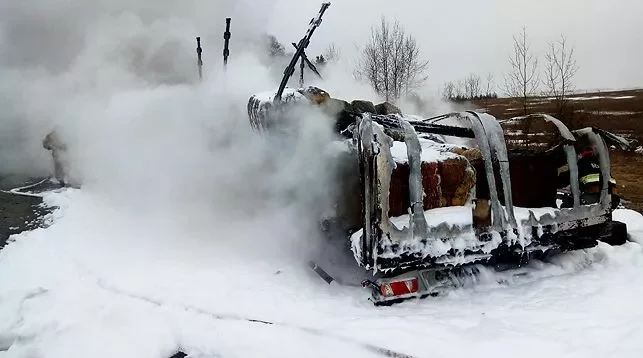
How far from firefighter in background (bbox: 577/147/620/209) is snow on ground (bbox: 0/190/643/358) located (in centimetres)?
60

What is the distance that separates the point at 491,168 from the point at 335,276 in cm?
178

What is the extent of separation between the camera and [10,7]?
1080 centimetres

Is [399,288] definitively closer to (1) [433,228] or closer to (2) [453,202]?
(1) [433,228]

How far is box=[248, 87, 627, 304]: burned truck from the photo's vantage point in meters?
3.62

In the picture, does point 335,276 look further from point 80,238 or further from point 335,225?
point 80,238

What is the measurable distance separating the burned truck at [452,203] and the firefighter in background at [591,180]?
0.08ft

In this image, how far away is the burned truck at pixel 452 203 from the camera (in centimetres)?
362

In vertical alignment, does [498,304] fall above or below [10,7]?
below

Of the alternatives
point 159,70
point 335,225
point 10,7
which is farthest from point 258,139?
point 10,7

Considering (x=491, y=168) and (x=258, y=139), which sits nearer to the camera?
(x=491, y=168)

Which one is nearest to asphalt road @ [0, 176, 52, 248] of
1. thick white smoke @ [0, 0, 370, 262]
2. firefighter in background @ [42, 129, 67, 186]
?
firefighter in background @ [42, 129, 67, 186]

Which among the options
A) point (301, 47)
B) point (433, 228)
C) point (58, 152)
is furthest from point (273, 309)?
point (58, 152)

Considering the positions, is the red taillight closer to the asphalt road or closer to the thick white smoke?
the thick white smoke

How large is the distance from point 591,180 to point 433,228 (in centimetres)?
186
